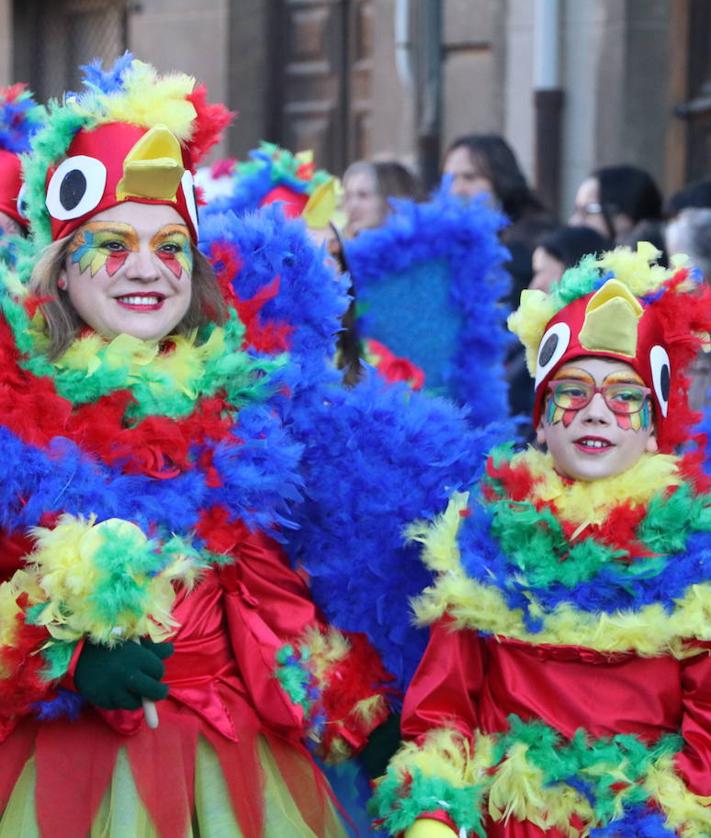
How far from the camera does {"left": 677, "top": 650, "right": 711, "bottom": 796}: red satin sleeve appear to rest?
3.22m

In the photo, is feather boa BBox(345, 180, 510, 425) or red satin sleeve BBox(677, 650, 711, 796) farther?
feather boa BBox(345, 180, 510, 425)

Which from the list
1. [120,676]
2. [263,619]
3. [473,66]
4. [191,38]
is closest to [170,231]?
[263,619]

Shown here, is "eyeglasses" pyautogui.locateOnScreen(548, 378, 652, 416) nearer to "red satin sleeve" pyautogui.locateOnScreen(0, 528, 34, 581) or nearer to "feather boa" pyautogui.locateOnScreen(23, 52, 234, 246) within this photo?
"feather boa" pyautogui.locateOnScreen(23, 52, 234, 246)

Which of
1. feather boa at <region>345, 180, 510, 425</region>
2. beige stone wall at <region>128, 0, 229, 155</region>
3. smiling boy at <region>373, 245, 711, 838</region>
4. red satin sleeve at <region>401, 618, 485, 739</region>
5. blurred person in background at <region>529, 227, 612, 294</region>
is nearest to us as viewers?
smiling boy at <region>373, 245, 711, 838</region>

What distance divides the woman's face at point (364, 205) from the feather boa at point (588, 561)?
281cm

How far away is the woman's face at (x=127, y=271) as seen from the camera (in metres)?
3.46

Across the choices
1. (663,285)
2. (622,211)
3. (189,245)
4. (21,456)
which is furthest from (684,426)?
(622,211)

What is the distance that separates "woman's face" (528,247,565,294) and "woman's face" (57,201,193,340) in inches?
96.7

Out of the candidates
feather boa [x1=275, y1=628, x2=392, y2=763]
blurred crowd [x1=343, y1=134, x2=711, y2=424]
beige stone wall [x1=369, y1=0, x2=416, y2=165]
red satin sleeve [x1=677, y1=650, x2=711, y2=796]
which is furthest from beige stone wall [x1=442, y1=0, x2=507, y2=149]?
red satin sleeve [x1=677, y1=650, x2=711, y2=796]

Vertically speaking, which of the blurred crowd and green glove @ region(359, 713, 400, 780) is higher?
the blurred crowd

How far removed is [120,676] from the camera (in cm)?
315

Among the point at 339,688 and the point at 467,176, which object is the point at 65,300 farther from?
the point at 467,176

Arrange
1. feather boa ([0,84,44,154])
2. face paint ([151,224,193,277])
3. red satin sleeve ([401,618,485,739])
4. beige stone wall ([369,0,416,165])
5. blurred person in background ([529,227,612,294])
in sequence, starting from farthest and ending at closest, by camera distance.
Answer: beige stone wall ([369,0,416,165]), blurred person in background ([529,227,612,294]), feather boa ([0,84,44,154]), face paint ([151,224,193,277]), red satin sleeve ([401,618,485,739])

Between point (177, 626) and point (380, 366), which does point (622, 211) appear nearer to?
point (380, 366)
